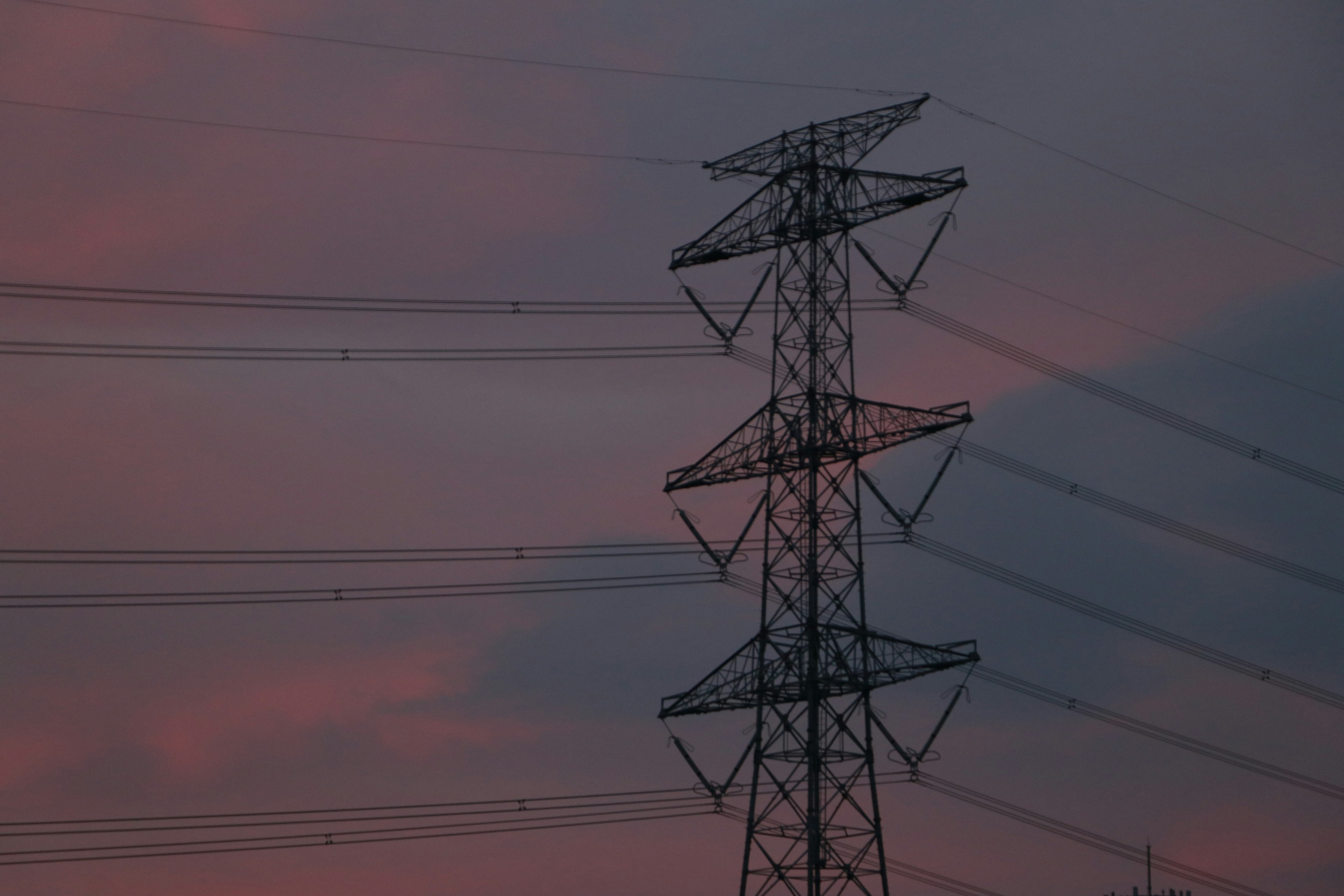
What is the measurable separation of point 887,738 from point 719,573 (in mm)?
7842

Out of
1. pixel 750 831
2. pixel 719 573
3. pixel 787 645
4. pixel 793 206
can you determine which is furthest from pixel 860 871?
pixel 793 206

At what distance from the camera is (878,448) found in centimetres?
5162

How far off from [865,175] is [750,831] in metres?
20.8

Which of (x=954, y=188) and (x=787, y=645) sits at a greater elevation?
(x=954, y=188)

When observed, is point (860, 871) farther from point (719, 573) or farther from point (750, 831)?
point (719, 573)

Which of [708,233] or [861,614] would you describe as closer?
[861,614]

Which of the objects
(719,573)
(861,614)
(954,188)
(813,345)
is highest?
(954,188)

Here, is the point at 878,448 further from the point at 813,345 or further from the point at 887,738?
the point at 887,738

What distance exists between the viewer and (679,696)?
174ft

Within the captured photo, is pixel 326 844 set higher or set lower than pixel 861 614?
lower

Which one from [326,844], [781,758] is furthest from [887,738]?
[326,844]

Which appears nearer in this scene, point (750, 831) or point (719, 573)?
point (750, 831)

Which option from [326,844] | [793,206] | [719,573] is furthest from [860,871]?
[793,206]

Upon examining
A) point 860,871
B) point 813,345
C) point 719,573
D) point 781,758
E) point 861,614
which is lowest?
point 860,871
